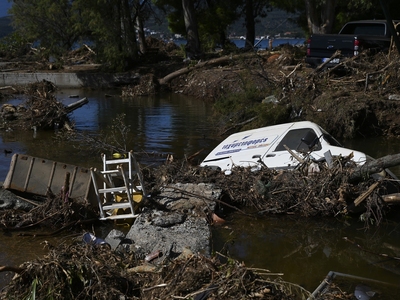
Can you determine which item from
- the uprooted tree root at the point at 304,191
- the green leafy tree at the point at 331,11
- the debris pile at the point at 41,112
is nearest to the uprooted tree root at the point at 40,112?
the debris pile at the point at 41,112

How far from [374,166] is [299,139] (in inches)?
69.0

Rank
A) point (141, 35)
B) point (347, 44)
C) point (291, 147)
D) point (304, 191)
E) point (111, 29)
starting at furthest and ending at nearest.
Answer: point (141, 35) → point (111, 29) → point (347, 44) → point (291, 147) → point (304, 191)

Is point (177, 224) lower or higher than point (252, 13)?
lower

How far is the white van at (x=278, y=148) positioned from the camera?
1095 cm

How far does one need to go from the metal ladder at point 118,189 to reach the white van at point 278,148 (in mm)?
2118

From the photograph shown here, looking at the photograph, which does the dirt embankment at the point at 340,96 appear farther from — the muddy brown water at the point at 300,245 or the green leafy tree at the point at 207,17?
the green leafy tree at the point at 207,17

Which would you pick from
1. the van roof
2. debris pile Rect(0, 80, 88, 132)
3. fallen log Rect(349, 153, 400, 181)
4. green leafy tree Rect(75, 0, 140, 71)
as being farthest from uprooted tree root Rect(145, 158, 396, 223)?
green leafy tree Rect(75, 0, 140, 71)

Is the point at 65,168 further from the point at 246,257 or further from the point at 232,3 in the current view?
the point at 232,3

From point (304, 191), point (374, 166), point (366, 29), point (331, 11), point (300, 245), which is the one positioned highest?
point (331, 11)

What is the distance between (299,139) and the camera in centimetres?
1130

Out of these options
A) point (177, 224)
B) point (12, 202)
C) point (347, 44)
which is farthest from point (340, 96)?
point (12, 202)

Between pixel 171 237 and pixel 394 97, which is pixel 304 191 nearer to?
pixel 171 237

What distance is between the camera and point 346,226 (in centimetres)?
1020

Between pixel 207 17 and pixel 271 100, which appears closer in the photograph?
pixel 271 100
